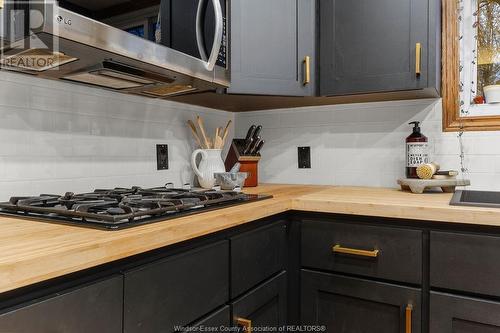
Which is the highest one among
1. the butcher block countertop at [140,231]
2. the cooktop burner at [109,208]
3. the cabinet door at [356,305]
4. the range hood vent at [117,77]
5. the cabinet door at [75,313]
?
the range hood vent at [117,77]

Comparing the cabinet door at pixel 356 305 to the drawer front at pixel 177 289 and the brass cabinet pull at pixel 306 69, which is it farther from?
the brass cabinet pull at pixel 306 69

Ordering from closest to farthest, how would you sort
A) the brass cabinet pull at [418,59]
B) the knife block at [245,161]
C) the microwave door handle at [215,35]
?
1. the microwave door handle at [215,35]
2. the brass cabinet pull at [418,59]
3. the knife block at [245,161]

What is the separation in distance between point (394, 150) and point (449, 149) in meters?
0.23

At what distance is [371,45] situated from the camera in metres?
1.54

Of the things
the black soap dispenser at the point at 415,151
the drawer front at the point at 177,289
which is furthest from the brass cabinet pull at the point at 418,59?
the drawer front at the point at 177,289

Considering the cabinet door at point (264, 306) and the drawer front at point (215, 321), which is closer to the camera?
the drawer front at point (215, 321)

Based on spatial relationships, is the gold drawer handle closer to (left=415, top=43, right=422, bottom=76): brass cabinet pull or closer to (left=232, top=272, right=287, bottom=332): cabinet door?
(left=232, top=272, right=287, bottom=332): cabinet door

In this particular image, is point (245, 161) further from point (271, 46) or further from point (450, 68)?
point (450, 68)

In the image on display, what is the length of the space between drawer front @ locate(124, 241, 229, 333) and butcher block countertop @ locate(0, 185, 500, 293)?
56 millimetres

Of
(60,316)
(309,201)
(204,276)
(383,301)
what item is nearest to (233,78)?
(309,201)

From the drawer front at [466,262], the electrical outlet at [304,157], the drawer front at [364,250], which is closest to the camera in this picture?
the drawer front at [466,262]

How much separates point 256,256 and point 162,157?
71 cm

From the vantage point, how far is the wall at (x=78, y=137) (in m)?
Answer: 1.14

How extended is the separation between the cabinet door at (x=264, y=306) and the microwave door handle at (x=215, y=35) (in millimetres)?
755
